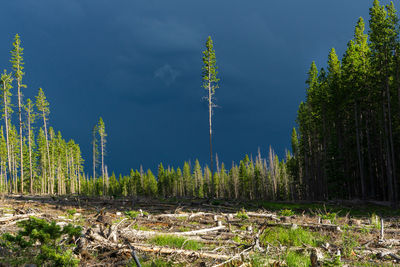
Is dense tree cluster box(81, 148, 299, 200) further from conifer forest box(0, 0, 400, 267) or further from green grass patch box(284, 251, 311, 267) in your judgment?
green grass patch box(284, 251, 311, 267)

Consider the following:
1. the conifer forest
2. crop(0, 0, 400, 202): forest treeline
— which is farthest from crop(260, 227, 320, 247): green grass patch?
crop(0, 0, 400, 202): forest treeline

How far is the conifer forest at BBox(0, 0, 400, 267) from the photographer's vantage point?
207 inches

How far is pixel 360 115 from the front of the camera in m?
34.3

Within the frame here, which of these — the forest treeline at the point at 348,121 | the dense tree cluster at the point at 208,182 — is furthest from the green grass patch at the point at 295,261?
the dense tree cluster at the point at 208,182

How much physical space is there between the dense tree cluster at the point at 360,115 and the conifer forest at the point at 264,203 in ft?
0.50

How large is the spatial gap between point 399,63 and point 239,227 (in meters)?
26.0

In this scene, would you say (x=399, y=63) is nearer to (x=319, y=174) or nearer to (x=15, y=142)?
(x=319, y=174)

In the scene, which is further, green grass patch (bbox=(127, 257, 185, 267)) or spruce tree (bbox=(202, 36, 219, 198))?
spruce tree (bbox=(202, 36, 219, 198))

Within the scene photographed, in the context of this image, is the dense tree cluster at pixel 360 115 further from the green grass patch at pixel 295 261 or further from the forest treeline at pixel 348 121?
the green grass patch at pixel 295 261

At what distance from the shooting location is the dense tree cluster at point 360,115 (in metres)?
25.5

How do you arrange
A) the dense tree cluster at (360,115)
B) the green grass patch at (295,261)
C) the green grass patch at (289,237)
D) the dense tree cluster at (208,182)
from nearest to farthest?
the green grass patch at (295,261) → the green grass patch at (289,237) → the dense tree cluster at (360,115) → the dense tree cluster at (208,182)

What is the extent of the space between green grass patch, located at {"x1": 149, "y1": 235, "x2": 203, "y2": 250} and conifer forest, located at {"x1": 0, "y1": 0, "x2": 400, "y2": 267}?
3cm

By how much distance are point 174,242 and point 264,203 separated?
21.0 meters

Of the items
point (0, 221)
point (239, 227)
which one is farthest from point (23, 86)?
point (239, 227)
